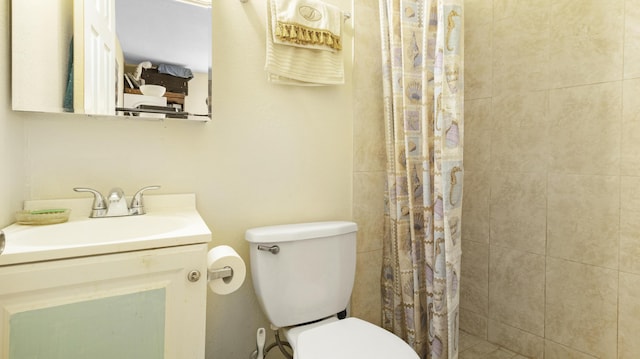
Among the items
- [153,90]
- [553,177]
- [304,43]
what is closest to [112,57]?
[153,90]

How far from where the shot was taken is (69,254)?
0.79m

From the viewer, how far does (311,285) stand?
138 centimetres

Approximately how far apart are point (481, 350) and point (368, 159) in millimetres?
1178

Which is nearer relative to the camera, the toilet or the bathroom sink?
the bathroom sink

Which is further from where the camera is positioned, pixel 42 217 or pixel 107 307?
pixel 42 217

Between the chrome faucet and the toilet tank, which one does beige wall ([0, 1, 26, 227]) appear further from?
the toilet tank

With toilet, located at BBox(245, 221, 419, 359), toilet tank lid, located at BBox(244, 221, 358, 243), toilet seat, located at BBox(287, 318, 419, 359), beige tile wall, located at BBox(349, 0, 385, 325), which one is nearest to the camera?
toilet seat, located at BBox(287, 318, 419, 359)

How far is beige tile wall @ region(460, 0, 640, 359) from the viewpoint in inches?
56.3

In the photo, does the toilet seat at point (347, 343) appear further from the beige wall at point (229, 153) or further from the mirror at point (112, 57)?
the mirror at point (112, 57)

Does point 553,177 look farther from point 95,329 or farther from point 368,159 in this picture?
point 95,329

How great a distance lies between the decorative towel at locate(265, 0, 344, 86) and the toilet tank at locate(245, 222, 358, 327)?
652mm

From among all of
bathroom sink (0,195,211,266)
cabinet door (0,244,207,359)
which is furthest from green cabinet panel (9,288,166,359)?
bathroom sink (0,195,211,266)

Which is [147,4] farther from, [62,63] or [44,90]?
[44,90]

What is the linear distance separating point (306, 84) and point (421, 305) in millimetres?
1152
